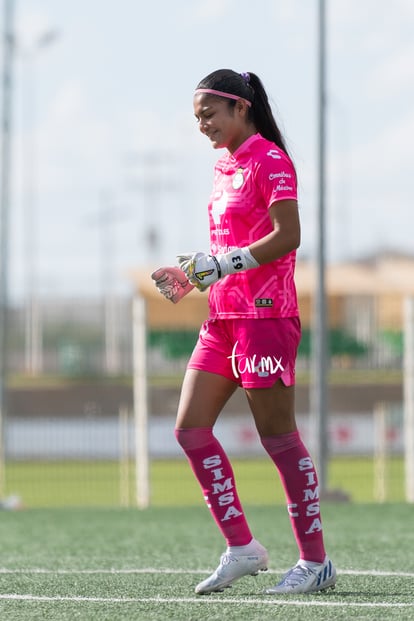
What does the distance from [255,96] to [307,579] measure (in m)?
1.95

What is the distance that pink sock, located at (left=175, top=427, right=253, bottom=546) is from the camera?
562cm

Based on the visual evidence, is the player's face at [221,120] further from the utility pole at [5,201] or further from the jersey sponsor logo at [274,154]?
the utility pole at [5,201]

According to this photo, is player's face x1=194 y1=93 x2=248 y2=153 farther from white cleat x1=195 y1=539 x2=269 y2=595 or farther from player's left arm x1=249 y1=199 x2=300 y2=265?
white cleat x1=195 y1=539 x2=269 y2=595

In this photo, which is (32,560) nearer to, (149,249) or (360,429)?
(360,429)

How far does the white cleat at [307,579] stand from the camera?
550 centimetres

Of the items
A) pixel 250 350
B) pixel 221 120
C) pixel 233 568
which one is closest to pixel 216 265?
pixel 250 350

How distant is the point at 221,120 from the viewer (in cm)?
566

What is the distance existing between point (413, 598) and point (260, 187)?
1.67 metres

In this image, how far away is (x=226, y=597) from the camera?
5.46m

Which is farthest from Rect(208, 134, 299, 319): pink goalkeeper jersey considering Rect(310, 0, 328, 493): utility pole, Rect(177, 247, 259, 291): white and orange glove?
Rect(310, 0, 328, 493): utility pole

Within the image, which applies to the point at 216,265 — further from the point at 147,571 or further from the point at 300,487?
the point at 147,571

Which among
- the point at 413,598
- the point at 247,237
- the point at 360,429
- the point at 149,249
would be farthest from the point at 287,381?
the point at 149,249

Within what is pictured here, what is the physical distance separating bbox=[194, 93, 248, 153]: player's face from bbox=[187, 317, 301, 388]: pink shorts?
0.73 m

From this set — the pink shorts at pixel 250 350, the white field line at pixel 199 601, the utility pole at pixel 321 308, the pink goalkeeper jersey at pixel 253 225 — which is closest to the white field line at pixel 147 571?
the white field line at pixel 199 601
